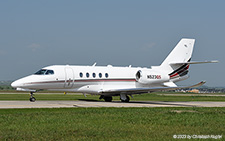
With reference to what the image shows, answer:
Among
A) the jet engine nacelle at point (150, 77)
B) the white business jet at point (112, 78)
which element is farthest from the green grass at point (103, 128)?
the jet engine nacelle at point (150, 77)

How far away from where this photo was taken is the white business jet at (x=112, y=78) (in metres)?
29.3

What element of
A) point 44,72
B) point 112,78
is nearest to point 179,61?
point 112,78

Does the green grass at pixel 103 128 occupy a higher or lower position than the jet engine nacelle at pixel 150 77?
higher

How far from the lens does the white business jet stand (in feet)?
96.0

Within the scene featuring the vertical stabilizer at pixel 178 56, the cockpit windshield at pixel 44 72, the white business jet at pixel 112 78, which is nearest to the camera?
the white business jet at pixel 112 78

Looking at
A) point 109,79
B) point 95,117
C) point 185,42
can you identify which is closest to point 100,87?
point 109,79

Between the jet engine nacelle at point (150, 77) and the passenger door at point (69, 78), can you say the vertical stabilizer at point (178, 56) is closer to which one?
the jet engine nacelle at point (150, 77)

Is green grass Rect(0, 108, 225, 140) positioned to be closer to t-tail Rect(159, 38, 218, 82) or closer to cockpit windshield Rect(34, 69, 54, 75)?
cockpit windshield Rect(34, 69, 54, 75)

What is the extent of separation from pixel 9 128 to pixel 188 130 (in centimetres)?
662

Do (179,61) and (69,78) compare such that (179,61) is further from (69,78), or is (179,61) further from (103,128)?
(103,128)

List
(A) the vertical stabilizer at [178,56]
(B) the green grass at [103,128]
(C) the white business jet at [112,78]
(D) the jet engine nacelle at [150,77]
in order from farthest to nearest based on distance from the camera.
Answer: (A) the vertical stabilizer at [178,56], (D) the jet engine nacelle at [150,77], (C) the white business jet at [112,78], (B) the green grass at [103,128]

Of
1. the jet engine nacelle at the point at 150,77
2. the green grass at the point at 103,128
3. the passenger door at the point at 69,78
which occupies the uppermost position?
the green grass at the point at 103,128

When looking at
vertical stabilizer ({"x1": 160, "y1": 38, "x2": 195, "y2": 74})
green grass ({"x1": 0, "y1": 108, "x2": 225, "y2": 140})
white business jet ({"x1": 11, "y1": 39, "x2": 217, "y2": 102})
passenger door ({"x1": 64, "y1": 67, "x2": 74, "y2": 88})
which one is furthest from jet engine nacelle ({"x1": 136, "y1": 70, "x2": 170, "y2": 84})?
green grass ({"x1": 0, "y1": 108, "x2": 225, "y2": 140})

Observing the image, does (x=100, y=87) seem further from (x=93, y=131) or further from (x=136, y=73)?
(x=93, y=131)
